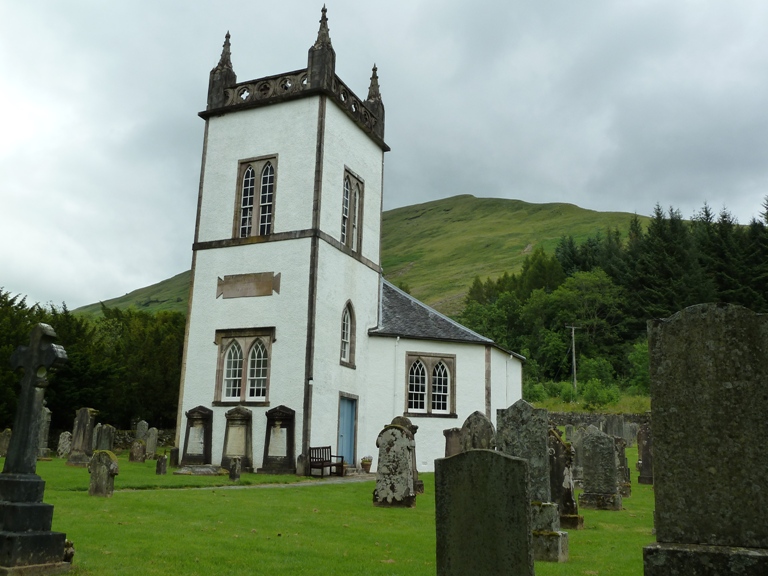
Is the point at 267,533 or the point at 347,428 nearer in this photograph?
the point at 267,533

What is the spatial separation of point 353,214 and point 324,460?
1013 centimetres

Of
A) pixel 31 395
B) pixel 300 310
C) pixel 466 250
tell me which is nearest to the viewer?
pixel 31 395

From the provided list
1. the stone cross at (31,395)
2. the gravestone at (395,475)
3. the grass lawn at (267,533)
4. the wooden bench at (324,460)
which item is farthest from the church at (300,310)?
the stone cross at (31,395)

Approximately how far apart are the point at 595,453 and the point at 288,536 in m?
6.75

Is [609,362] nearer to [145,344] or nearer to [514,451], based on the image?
[145,344]

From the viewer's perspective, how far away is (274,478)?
21.5 meters

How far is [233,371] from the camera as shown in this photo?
Result: 25438 millimetres

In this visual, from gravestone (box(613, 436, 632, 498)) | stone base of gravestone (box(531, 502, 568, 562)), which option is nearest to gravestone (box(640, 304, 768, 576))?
stone base of gravestone (box(531, 502, 568, 562))

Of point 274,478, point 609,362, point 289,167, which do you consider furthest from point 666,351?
point 609,362

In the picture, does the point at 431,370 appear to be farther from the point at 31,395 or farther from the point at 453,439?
the point at 31,395

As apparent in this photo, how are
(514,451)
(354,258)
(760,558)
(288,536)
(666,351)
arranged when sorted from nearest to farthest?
1. (760,558)
2. (666,351)
3. (514,451)
4. (288,536)
5. (354,258)

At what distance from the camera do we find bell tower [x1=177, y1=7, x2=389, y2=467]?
2470 cm

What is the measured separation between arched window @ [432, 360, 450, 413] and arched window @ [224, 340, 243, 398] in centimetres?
782

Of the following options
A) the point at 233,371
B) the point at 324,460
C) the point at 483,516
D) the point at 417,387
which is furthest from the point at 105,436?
the point at 483,516
